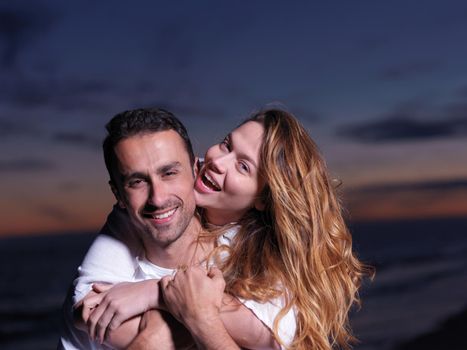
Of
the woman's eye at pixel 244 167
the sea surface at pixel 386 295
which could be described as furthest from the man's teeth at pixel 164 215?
the sea surface at pixel 386 295

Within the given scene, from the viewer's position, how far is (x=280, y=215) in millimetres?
3027

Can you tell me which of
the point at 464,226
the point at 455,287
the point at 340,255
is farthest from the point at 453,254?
the point at 340,255

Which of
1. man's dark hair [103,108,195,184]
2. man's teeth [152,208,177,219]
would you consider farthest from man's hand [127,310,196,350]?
man's dark hair [103,108,195,184]

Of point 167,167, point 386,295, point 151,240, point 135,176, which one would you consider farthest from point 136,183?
point 386,295

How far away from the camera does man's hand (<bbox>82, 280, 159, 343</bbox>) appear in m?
2.72

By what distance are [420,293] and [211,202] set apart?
12.5m

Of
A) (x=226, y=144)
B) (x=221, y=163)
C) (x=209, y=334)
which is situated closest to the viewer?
(x=209, y=334)

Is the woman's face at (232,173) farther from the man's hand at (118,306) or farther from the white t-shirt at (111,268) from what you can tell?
the man's hand at (118,306)

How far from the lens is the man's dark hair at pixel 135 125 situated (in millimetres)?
2846

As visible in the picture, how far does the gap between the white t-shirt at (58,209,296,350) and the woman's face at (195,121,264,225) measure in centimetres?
21

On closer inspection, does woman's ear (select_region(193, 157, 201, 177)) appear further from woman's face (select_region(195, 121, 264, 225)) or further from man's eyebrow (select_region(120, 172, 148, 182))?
man's eyebrow (select_region(120, 172, 148, 182))

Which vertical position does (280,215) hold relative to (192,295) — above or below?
above

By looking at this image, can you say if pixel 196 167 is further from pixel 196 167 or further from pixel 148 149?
pixel 148 149

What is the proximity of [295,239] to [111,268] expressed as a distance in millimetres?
808
